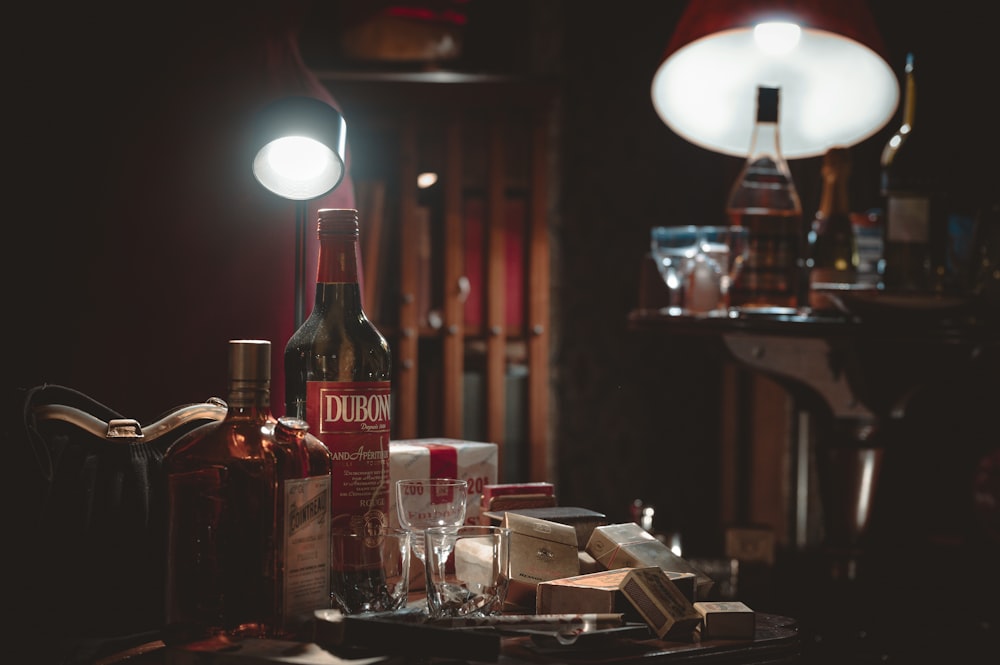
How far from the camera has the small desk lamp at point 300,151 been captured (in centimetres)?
93

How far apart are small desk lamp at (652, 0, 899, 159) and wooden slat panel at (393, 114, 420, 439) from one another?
1071mm

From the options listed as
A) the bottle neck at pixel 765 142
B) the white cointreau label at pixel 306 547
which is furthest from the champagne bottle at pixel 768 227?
the white cointreau label at pixel 306 547

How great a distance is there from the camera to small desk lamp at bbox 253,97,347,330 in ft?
3.06

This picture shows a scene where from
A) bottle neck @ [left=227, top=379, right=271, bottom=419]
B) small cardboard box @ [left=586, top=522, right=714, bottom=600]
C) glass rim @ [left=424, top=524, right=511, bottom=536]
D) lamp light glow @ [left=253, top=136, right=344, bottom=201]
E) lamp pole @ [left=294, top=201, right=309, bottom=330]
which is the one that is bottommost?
small cardboard box @ [left=586, top=522, right=714, bottom=600]

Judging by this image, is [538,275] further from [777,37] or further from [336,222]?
[336,222]

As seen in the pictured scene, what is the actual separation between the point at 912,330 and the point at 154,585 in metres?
1.28

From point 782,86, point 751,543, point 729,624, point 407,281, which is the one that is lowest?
point 751,543

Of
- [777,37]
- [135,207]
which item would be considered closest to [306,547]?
[135,207]

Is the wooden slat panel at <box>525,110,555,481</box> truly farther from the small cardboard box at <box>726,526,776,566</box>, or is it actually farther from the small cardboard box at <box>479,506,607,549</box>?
the small cardboard box at <box>479,506,607,549</box>

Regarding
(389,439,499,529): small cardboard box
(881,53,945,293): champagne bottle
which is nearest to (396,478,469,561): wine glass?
(389,439,499,529): small cardboard box

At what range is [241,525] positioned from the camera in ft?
2.59

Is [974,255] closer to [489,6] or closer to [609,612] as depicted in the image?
[609,612]

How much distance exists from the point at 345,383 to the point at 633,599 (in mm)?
300

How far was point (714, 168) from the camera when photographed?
3135mm
